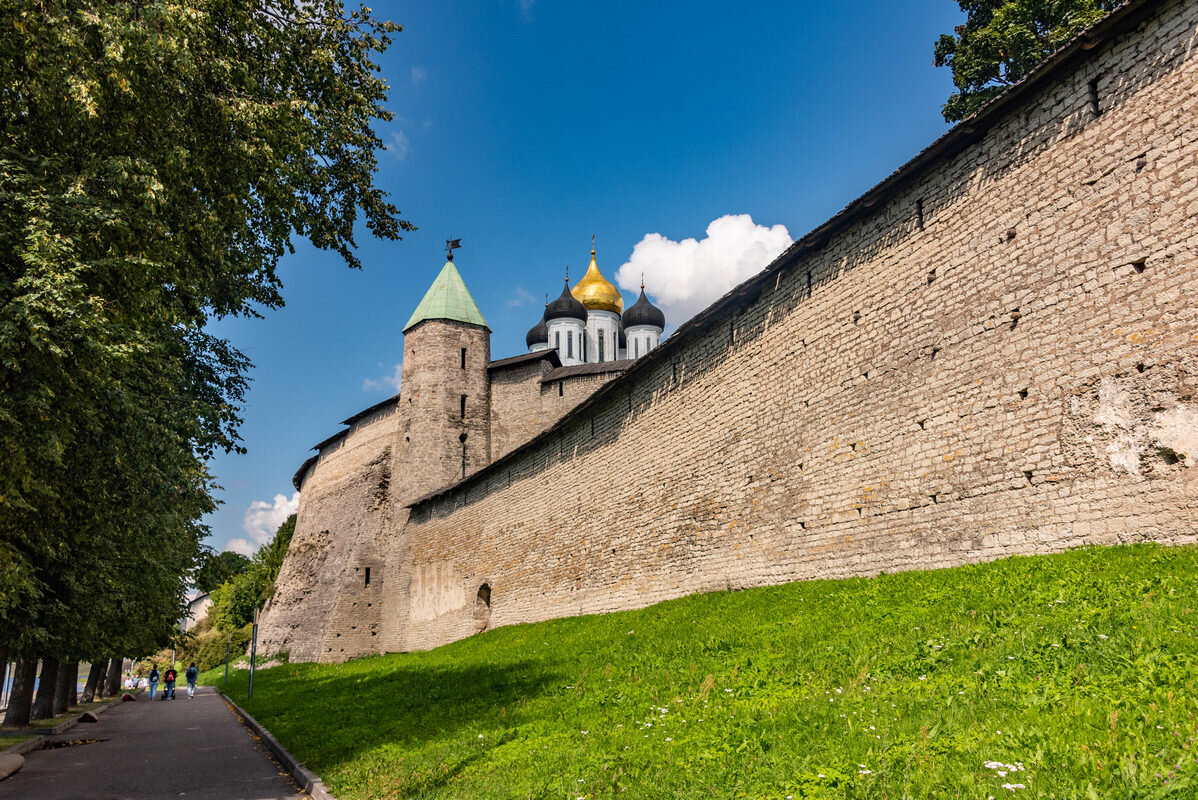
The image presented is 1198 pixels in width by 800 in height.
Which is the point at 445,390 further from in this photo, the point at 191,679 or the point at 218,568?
the point at 218,568

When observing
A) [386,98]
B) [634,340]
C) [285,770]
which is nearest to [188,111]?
[386,98]

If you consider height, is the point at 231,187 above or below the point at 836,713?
above

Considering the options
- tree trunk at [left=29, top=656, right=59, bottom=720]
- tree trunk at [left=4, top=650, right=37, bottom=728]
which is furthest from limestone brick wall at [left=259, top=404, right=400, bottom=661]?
tree trunk at [left=4, top=650, right=37, bottom=728]

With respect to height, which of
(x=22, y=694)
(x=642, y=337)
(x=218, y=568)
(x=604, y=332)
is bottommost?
(x=22, y=694)

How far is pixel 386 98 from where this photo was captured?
10.7 m

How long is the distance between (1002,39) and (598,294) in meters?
44.1

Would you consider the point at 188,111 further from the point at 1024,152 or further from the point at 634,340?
the point at 634,340

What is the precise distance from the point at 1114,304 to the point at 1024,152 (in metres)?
2.60

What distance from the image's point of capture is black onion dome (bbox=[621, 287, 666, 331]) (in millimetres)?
60688

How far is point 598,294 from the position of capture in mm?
62594

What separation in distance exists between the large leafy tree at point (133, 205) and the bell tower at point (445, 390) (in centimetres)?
2310

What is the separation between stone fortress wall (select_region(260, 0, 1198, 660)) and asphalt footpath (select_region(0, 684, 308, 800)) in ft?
27.3

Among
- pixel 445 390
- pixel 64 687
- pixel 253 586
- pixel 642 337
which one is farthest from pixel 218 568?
pixel 642 337

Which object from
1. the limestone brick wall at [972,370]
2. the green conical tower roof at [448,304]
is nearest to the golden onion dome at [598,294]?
the green conical tower roof at [448,304]
